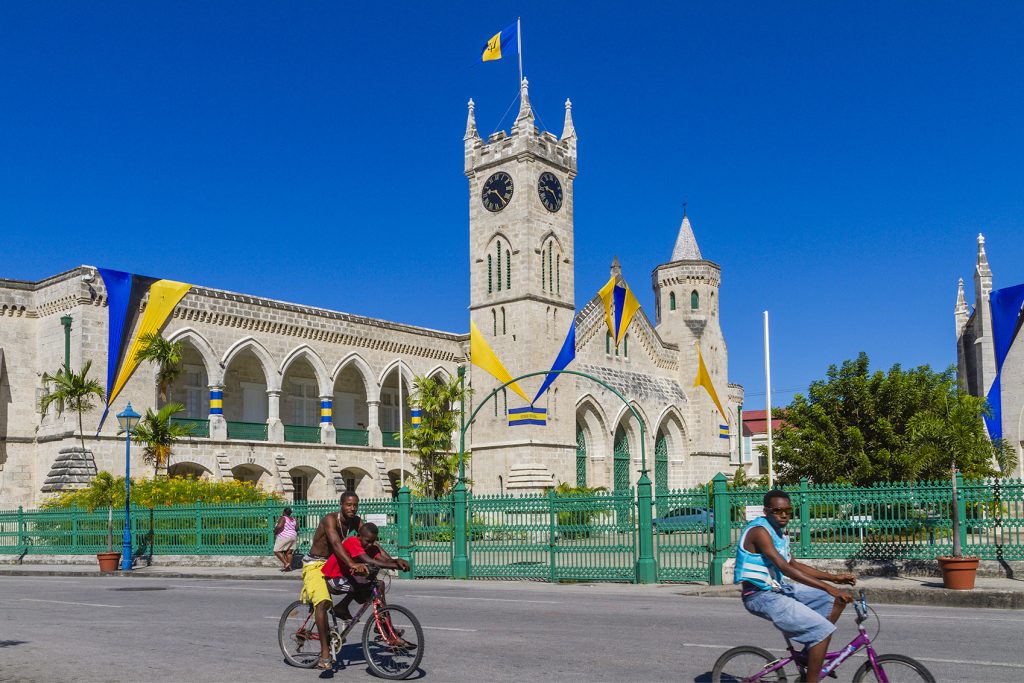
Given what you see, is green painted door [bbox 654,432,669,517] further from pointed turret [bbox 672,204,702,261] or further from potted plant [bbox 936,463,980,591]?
potted plant [bbox 936,463,980,591]

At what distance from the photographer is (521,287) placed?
4069 centimetres

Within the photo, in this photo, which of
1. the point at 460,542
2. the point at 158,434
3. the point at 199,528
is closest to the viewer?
the point at 460,542

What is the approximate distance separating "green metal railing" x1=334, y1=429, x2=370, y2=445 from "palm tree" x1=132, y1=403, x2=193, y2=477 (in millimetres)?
9156

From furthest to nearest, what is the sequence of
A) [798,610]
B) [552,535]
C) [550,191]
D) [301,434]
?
1. [550,191]
2. [301,434]
3. [552,535]
4. [798,610]

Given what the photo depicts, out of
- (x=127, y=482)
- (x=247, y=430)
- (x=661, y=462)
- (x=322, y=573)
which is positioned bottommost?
(x=322, y=573)

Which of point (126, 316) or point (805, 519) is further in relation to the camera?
point (126, 316)

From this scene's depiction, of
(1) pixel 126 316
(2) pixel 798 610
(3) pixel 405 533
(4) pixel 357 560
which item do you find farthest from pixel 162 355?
(2) pixel 798 610

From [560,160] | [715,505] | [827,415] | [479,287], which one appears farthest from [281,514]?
[560,160]

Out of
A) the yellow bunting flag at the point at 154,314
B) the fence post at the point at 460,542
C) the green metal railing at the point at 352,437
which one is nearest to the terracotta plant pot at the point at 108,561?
the fence post at the point at 460,542

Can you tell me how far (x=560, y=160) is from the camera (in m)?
43.0

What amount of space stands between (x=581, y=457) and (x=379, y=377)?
903 cm

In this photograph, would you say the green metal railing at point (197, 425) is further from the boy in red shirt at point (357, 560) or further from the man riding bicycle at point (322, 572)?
the boy in red shirt at point (357, 560)

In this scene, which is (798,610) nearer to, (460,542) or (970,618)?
(970,618)

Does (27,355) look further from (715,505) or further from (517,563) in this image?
(715,505)
